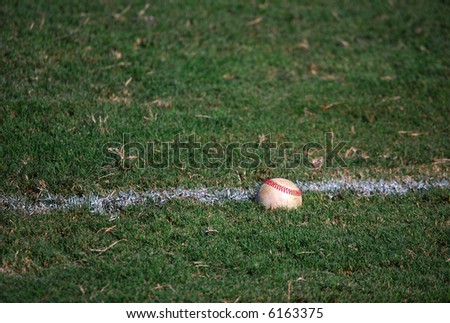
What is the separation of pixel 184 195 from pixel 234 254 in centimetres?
104

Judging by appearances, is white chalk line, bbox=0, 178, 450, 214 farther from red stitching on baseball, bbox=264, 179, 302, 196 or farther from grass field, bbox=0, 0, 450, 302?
red stitching on baseball, bbox=264, 179, 302, 196

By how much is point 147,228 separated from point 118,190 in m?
0.71

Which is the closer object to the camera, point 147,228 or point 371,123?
point 147,228

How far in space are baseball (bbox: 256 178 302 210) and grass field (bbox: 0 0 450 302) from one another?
9 cm

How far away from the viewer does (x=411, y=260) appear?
514 cm

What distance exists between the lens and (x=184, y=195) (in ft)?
19.5

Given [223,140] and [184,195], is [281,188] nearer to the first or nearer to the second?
[184,195]

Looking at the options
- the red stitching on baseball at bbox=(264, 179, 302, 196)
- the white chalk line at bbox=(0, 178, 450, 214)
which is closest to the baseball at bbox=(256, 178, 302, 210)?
the red stitching on baseball at bbox=(264, 179, 302, 196)

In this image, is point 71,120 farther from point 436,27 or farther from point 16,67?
point 436,27

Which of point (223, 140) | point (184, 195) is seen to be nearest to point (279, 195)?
point (184, 195)

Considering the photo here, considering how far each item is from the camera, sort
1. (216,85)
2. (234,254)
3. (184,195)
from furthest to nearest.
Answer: (216,85), (184,195), (234,254)

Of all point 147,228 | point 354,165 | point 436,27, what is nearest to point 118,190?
point 147,228

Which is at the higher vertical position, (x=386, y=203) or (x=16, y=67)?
(x=16, y=67)

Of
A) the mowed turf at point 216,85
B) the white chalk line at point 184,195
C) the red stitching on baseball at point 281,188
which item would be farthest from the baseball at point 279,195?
the mowed turf at point 216,85
